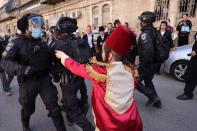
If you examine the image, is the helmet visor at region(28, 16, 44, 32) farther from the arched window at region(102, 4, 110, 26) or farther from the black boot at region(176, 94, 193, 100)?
the arched window at region(102, 4, 110, 26)

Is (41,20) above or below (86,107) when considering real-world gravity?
above

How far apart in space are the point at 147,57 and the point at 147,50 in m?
0.13

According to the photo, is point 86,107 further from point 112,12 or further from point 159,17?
point 112,12

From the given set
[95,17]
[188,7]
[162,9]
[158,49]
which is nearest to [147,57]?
[158,49]

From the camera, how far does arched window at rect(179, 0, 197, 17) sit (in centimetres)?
1088

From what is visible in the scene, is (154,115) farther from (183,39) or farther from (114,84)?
(183,39)

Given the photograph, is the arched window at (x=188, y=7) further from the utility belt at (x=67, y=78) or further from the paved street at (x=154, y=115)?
the utility belt at (x=67, y=78)

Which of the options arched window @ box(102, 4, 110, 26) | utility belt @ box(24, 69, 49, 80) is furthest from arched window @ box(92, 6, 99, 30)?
utility belt @ box(24, 69, 49, 80)

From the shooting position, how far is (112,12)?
1560cm

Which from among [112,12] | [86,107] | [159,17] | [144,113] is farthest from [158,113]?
[112,12]

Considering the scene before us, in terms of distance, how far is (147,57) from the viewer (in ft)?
13.6

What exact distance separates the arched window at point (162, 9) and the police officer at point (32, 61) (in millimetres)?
10348

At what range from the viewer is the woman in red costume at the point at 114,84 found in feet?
6.49

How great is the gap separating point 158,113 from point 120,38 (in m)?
2.73
